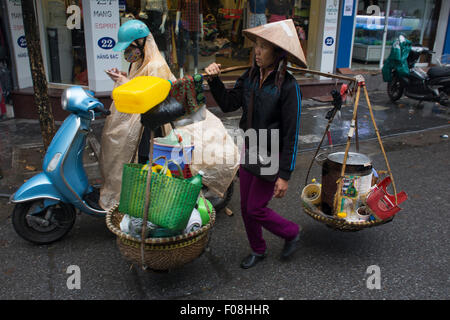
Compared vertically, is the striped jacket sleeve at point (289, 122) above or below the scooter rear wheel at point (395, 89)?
above

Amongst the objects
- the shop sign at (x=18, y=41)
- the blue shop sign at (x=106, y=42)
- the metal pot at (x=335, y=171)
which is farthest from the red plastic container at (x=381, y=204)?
the shop sign at (x=18, y=41)

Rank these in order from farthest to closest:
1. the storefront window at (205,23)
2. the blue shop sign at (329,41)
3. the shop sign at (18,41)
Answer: the blue shop sign at (329,41) < the storefront window at (205,23) < the shop sign at (18,41)

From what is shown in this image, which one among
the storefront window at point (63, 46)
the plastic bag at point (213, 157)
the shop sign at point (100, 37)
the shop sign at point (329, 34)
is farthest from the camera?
the shop sign at point (329, 34)

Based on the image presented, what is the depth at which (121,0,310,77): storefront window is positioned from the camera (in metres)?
7.92

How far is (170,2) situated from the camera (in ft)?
26.3

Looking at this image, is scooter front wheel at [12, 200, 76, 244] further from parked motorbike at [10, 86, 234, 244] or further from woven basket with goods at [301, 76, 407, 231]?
woven basket with goods at [301, 76, 407, 231]

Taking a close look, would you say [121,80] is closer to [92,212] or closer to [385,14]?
[92,212]

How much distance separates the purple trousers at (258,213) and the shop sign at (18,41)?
606 cm

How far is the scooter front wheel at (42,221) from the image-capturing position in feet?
11.1

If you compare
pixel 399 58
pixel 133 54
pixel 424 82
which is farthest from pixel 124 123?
pixel 424 82

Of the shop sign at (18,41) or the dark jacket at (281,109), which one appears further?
the shop sign at (18,41)

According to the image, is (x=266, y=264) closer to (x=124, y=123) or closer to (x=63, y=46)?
(x=124, y=123)

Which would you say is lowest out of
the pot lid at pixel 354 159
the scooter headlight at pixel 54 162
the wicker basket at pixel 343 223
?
the wicker basket at pixel 343 223

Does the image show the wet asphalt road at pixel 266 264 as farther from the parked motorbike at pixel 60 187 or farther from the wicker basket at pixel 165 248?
the wicker basket at pixel 165 248
